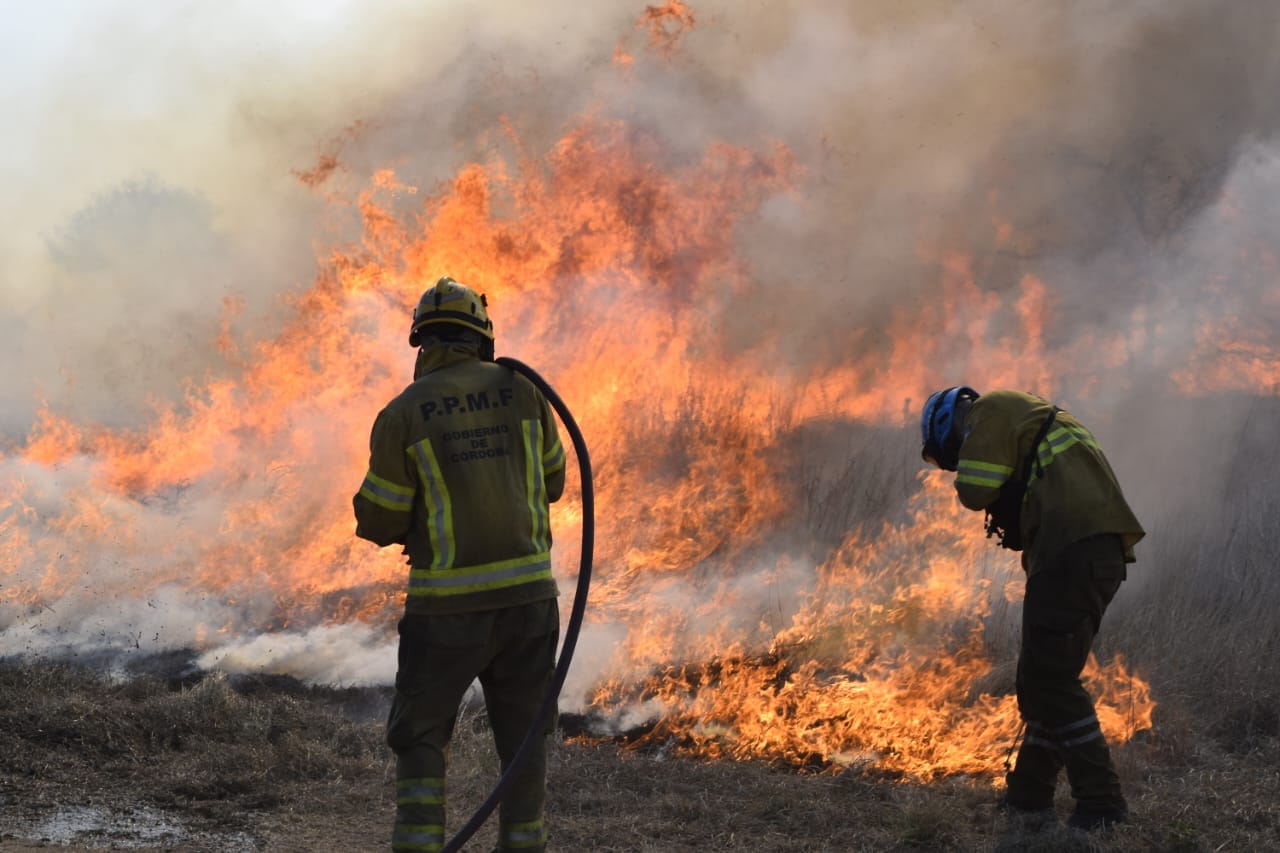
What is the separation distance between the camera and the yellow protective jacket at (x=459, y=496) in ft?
12.4

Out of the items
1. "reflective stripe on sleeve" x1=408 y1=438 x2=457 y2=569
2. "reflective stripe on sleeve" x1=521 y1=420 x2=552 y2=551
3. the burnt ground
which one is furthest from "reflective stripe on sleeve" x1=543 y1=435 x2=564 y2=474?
the burnt ground

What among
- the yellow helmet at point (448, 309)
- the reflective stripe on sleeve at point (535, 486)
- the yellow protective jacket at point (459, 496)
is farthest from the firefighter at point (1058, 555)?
the yellow helmet at point (448, 309)

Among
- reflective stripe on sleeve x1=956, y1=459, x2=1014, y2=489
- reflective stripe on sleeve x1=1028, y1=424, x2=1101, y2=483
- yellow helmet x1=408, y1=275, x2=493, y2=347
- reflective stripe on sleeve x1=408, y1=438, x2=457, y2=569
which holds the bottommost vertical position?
reflective stripe on sleeve x1=408, y1=438, x2=457, y2=569

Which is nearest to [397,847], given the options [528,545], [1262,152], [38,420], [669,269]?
[528,545]

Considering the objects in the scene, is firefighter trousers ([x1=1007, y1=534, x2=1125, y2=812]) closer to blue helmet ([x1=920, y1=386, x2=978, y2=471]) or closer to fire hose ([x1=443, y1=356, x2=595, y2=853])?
blue helmet ([x1=920, y1=386, x2=978, y2=471])

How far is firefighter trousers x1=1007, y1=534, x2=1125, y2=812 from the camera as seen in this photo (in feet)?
15.0

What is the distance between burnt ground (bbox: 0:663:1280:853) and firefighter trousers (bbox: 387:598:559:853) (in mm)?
1185

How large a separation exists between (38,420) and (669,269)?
9496mm

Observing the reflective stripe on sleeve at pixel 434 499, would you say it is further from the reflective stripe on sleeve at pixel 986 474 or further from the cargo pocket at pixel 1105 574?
the cargo pocket at pixel 1105 574

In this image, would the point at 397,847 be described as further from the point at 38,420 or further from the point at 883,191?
the point at 38,420

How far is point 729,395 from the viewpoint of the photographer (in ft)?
32.3

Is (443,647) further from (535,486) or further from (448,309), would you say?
(448,309)

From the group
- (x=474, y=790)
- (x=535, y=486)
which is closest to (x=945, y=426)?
(x=535, y=486)

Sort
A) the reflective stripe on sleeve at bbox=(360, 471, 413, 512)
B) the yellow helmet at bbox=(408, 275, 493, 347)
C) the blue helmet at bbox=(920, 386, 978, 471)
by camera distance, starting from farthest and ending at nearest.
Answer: the blue helmet at bbox=(920, 386, 978, 471), the yellow helmet at bbox=(408, 275, 493, 347), the reflective stripe on sleeve at bbox=(360, 471, 413, 512)
